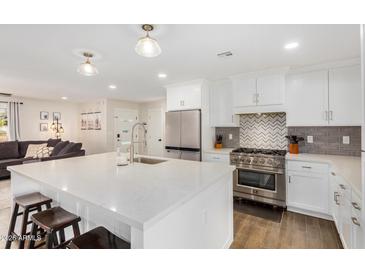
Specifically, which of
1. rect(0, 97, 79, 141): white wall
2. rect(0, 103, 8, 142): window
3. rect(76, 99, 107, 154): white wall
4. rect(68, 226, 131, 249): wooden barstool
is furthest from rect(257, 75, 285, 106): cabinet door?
rect(0, 103, 8, 142): window

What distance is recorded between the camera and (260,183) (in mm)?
2936

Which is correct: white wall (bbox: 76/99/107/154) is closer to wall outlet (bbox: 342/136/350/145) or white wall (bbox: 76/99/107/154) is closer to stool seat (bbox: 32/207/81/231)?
stool seat (bbox: 32/207/81/231)

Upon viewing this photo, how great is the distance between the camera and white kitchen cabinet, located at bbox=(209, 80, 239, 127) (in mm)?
3432

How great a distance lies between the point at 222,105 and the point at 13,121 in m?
6.01

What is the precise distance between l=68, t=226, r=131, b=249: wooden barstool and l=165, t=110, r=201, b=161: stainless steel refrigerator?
235 cm

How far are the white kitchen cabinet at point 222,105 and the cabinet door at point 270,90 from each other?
55cm

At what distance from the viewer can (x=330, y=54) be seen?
2264mm

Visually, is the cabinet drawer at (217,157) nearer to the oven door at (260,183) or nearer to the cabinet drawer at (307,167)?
the oven door at (260,183)

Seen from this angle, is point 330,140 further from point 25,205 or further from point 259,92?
point 25,205

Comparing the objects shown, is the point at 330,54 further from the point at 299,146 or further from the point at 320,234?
the point at 320,234
